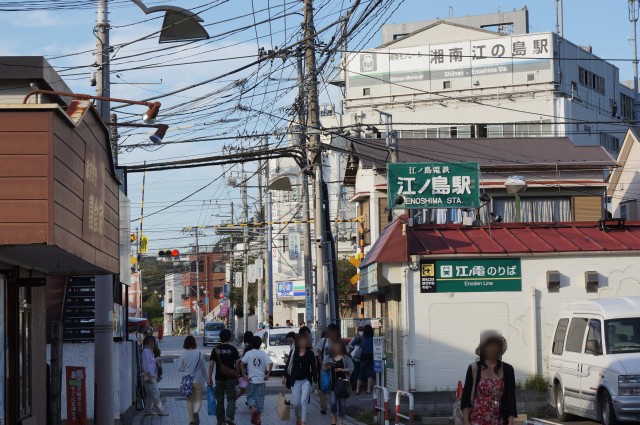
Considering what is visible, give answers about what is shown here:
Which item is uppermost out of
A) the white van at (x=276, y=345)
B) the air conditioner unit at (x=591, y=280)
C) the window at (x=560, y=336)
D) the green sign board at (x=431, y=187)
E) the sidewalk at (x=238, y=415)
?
the green sign board at (x=431, y=187)

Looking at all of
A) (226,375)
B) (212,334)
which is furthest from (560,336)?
(212,334)

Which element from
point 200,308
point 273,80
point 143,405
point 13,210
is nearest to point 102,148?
point 13,210

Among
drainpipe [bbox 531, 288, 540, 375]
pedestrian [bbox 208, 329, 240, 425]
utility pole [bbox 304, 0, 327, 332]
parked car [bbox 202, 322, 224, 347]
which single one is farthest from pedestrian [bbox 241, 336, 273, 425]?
parked car [bbox 202, 322, 224, 347]

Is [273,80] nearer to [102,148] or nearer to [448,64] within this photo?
[102,148]

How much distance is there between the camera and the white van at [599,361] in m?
16.2

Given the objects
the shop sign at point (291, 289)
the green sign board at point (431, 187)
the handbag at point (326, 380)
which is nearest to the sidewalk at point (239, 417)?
the handbag at point (326, 380)

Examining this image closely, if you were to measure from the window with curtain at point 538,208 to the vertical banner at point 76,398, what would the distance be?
985 inches

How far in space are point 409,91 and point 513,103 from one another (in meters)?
7.64

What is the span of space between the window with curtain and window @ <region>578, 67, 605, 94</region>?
120 feet

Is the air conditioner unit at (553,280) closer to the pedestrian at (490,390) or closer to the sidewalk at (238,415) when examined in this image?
the sidewalk at (238,415)

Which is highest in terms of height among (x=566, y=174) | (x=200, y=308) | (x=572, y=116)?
(x=572, y=116)

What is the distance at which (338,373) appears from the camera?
64.6 feet

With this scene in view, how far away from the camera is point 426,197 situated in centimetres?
2277

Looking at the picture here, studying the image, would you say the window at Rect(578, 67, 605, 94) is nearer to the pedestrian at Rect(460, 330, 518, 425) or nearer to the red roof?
the red roof
